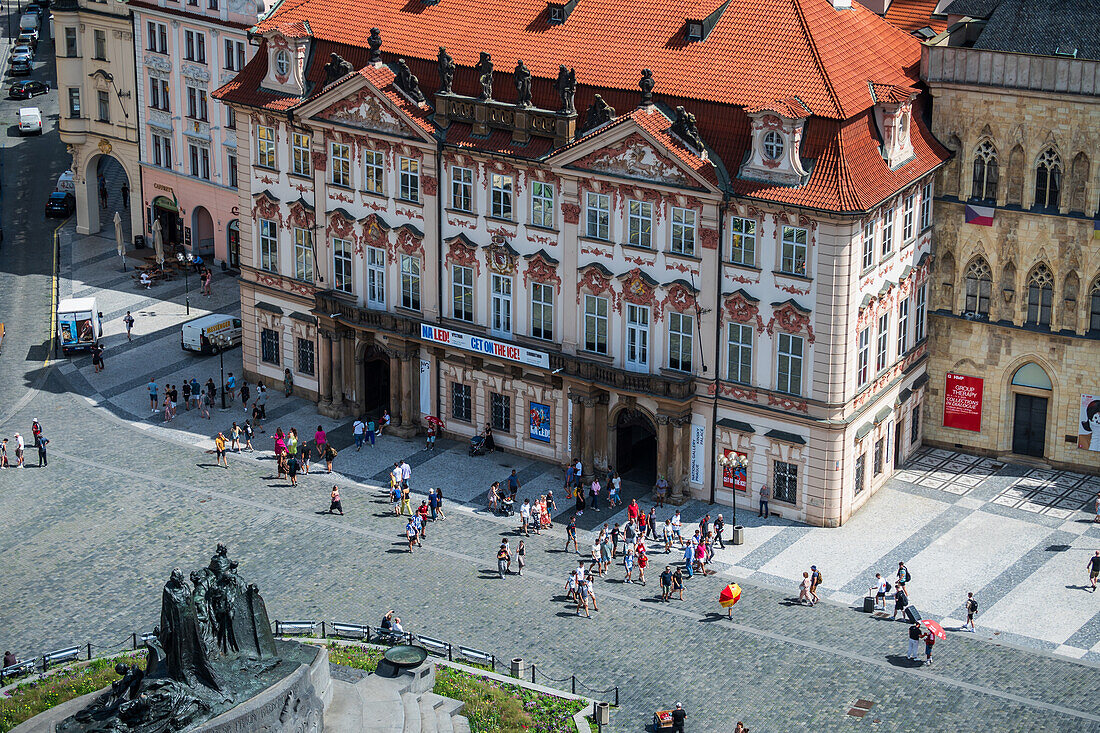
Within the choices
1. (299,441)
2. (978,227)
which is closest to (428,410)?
(299,441)

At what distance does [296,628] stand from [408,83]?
2995cm

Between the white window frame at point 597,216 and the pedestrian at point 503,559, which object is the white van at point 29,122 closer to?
the white window frame at point 597,216

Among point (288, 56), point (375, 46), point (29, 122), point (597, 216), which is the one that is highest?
point (375, 46)

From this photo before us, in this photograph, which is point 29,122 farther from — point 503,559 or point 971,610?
point 971,610

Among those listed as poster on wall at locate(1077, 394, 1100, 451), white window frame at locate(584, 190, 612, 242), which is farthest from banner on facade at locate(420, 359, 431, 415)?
poster on wall at locate(1077, 394, 1100, 451)

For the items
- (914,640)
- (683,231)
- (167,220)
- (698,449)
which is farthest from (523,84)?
(167,220)

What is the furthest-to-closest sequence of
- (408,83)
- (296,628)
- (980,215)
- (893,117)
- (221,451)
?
1. (221,451)
2. (408,83)
3. (980,215)
4. (893,117)
5. (296,628)

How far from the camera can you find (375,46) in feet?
310

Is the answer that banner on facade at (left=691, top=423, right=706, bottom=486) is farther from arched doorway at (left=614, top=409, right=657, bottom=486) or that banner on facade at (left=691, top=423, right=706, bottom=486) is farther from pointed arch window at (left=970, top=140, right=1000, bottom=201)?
pointed arch window at (left=970, top=140, right=1000, bottom=201)

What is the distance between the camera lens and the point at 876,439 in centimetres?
8944

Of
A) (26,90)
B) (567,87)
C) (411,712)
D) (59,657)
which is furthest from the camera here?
(26,90)

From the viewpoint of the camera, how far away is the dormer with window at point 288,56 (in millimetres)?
97562

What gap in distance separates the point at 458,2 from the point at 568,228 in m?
14.2

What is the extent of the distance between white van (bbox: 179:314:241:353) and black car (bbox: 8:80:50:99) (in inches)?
2343
